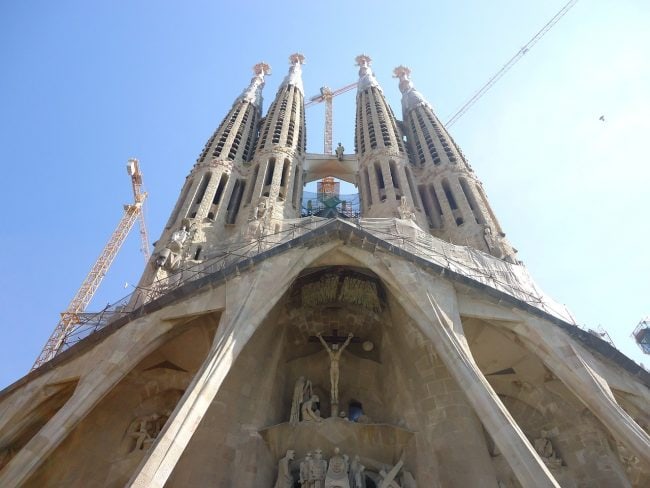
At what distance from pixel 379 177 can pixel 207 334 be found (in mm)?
13986

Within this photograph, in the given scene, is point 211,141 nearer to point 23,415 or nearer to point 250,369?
point 250,369

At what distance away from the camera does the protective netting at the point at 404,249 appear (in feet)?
43.4

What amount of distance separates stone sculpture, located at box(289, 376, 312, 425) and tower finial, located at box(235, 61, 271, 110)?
22378mm

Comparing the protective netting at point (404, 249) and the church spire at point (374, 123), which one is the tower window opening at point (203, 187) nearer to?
the protective netting at point (404, 249)

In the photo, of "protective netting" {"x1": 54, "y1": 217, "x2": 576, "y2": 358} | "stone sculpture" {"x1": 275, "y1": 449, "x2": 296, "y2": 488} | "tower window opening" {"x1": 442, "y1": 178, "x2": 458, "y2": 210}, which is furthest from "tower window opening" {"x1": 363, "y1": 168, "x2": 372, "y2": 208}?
"stone sculpture" {"x1": 275, "y1": 449, "x2": 296, "y2": 488}

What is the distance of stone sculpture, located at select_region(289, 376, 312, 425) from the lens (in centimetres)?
1181

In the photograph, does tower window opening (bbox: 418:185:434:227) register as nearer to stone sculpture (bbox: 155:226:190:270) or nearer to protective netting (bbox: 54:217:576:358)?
protective netting (bbox: 54:217:576:358)

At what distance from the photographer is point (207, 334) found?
1241 cm

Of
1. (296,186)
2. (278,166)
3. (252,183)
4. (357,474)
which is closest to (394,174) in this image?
(296,186)

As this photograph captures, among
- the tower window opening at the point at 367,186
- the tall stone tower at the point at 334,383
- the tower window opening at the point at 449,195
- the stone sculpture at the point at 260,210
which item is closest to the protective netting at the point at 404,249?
the tall stone tower at the point at 334,383

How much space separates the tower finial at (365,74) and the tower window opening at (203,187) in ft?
57.7

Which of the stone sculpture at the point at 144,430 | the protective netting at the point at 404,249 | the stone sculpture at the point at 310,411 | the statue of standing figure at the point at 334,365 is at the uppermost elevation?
the protective netting at the point at 404,249

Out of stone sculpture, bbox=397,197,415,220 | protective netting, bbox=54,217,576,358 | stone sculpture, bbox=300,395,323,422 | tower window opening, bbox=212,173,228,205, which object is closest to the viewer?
stone sculpture, bbox=300,395,323,422

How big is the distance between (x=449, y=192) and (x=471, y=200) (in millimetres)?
1662
